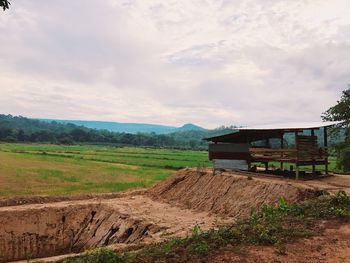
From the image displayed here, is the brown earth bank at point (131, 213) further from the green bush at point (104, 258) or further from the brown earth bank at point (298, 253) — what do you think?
the green bush at point (104, 258)

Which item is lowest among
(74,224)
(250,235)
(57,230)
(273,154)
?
(57,230)

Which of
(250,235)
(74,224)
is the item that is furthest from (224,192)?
(250,235)

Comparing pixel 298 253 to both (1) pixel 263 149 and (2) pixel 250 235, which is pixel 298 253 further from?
(1) pixel 263 149

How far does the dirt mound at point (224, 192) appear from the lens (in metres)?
15.6

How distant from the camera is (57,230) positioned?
18344 millimetres

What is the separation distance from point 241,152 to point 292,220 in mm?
10562

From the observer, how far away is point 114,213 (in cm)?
1820

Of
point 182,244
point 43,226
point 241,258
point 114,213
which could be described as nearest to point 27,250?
point 43,226

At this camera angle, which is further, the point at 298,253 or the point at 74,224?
the point at 74,224

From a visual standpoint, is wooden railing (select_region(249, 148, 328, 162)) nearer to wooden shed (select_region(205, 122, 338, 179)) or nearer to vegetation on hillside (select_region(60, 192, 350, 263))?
wooden shed (select_region(205, 122, 338, 179))

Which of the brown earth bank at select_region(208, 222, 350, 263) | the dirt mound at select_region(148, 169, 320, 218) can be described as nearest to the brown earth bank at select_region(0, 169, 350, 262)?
the dirt mound at select_region(148, 169, 320, 218)

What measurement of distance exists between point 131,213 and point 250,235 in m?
9.51

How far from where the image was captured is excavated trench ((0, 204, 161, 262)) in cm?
1706

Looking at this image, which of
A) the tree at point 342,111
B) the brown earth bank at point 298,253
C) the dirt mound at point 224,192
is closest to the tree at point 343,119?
the tree at point 342,111
